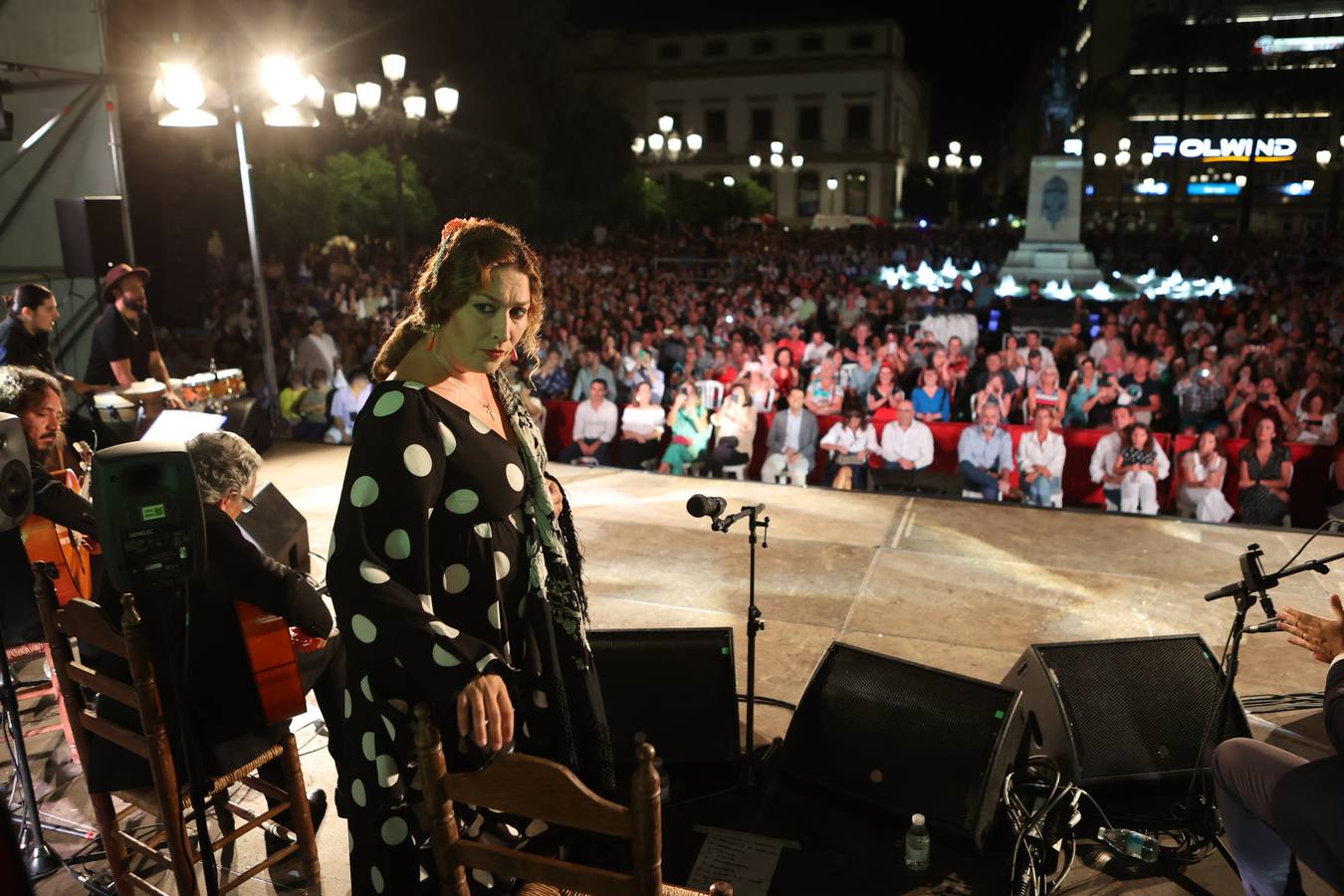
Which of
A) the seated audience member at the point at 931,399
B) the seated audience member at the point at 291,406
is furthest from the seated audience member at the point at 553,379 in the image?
the seated audience member at the point at 931,399

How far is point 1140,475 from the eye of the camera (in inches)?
265

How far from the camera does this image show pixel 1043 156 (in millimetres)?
19516

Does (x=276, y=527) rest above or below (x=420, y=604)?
below

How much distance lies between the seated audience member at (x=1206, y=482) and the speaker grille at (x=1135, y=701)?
13.3ft

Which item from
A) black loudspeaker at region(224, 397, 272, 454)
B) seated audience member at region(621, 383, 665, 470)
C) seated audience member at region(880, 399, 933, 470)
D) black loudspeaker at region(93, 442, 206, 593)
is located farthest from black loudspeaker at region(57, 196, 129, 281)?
black loudspeaker at region(93, 442, 206, 593)

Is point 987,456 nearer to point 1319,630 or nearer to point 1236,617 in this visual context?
point 1236,617

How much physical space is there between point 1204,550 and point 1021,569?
45.3 inches

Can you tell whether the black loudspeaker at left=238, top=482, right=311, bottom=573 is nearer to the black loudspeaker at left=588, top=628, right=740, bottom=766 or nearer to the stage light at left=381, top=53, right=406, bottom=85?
the black loudspeaker at left=588, top=628, right=740, bottom=766

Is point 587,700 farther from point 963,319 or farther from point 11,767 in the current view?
point 963,319

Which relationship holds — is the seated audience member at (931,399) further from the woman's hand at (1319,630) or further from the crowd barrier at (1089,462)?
the woman's hand at (1319,630)

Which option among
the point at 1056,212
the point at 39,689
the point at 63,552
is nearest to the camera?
the point at 63,552

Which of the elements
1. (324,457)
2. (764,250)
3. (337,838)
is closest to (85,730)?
(337,838)

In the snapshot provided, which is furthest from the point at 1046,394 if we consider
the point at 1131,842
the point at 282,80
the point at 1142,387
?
the point at 282,80

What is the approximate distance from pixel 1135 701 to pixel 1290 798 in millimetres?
878
